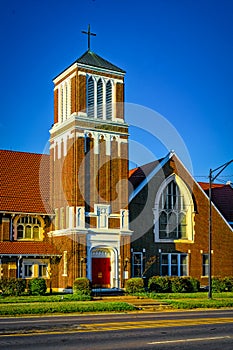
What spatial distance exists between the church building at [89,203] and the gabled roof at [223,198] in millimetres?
6523

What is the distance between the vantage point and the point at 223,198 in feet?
170

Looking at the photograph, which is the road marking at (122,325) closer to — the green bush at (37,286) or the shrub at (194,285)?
the green bush at (37,286)

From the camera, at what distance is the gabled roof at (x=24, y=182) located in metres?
39.5

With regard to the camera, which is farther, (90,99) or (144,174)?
(144,174)

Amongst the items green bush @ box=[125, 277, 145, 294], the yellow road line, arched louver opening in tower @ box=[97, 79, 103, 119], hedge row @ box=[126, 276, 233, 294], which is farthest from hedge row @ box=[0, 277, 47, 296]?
the yellow road line

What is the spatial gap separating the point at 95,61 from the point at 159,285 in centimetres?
1628

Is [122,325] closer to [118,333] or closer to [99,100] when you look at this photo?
[118,333]

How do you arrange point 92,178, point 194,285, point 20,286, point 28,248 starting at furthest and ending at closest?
point 194,285 < point 92,178 < point 28,248 < point 20,286

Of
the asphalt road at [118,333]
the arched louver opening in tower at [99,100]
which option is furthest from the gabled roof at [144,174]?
the asphalt road at [118,333]

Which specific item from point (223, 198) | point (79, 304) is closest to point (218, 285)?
point (223, 198)

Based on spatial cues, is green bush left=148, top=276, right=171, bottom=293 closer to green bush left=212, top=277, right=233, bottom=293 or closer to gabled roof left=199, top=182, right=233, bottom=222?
green bush left=212, top=277, right=233, bottom=293

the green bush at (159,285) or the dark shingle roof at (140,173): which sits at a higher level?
the dark shingle roof at (140,173)

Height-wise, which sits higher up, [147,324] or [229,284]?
[147,324]

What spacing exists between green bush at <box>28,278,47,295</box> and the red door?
435cm
